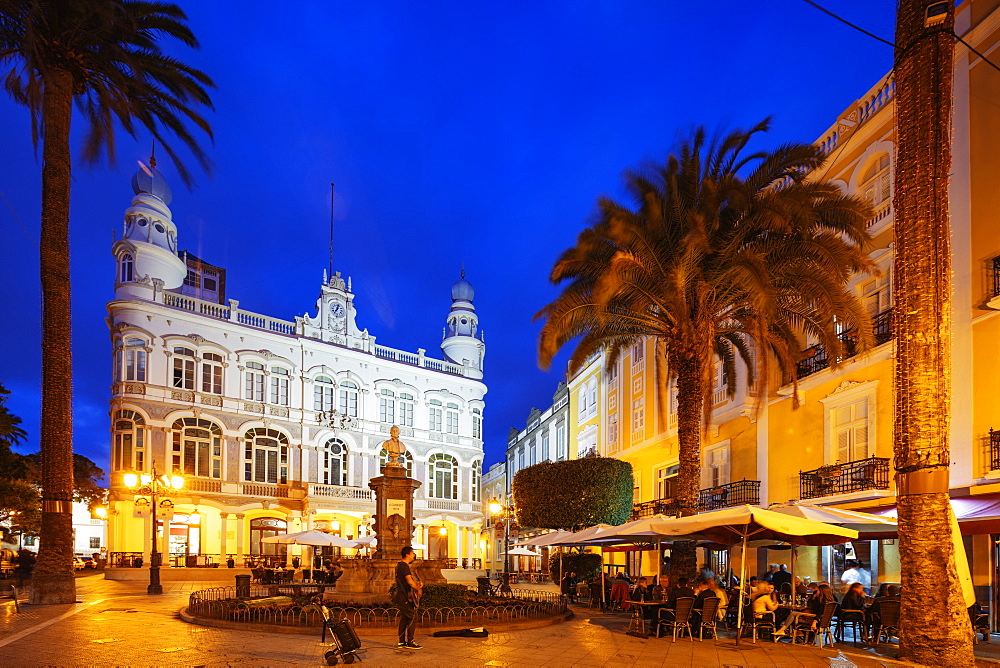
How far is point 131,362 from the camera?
37406 millimetres

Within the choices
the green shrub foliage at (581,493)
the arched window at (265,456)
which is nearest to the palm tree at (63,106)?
the green shrub foliage at (581,493)

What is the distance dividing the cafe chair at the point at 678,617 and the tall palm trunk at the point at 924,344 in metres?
3.42

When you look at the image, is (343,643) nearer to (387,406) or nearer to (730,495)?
(730,495)

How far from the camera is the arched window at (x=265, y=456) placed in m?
40.8

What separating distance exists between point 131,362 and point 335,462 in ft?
40.2

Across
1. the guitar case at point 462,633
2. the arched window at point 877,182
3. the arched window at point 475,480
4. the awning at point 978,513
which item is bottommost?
the arched window at point 475,480

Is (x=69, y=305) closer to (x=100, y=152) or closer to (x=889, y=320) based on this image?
(x=100, y=152)

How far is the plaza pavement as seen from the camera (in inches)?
422

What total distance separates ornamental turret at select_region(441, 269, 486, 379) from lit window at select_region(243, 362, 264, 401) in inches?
518

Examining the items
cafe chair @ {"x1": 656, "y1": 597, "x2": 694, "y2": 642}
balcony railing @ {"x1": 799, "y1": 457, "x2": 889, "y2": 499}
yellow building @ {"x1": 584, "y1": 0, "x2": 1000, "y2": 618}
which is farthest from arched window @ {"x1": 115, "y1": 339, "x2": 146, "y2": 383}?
cafe chair @ {"x1": 656, "y1": 597, "x2": 694, "y2": 642}

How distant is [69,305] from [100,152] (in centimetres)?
414

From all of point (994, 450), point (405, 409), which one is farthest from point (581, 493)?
point (405, 409)

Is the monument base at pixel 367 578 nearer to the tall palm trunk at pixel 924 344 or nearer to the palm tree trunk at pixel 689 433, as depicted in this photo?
the palm tree trunk at pixel 689 433

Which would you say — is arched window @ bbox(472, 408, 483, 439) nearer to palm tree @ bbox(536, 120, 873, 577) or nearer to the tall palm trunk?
palm tree @ bbox(536, 120, 873, 577)
